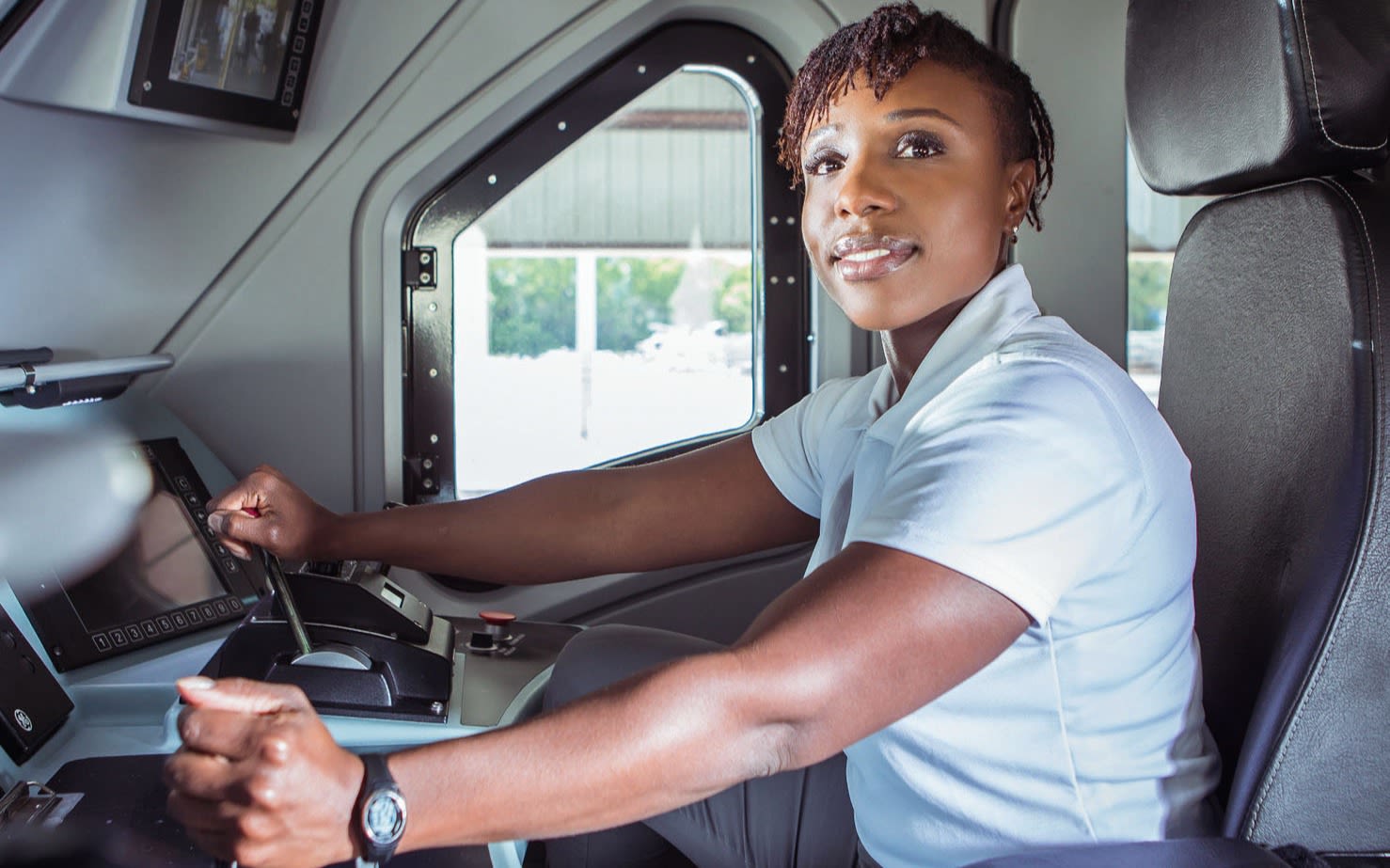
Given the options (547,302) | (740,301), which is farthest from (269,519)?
(547,302)

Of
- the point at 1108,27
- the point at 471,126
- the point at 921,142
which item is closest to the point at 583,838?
the point at 921,142

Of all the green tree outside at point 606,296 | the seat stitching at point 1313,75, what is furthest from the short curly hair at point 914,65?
the green tree outside at point 606,296

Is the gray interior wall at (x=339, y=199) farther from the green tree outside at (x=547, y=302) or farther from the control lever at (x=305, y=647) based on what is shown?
the green tree outside at (x=547, y=302)

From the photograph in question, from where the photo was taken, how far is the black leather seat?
1.04 m

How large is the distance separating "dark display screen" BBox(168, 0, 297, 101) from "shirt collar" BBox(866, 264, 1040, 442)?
121 centimetres

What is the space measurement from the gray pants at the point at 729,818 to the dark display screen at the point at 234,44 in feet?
3.36

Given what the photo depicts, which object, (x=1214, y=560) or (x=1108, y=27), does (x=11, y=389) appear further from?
(x=1108, y=27)

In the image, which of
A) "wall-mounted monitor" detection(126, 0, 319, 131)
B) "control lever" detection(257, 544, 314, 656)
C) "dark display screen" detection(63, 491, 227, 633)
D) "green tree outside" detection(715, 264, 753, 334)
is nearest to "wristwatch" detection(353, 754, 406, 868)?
"control lever" detection(257, 544, 314, 656)

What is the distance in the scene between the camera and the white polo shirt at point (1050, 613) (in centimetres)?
90

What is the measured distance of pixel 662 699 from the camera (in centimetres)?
83

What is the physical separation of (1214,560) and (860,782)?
0.45m

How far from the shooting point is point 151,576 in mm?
1715

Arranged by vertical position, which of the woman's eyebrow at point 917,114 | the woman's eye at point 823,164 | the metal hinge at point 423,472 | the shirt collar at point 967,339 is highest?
the woman's eyebrow at point 917,114

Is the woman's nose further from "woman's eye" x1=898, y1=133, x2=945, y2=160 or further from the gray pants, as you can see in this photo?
the gray pants
